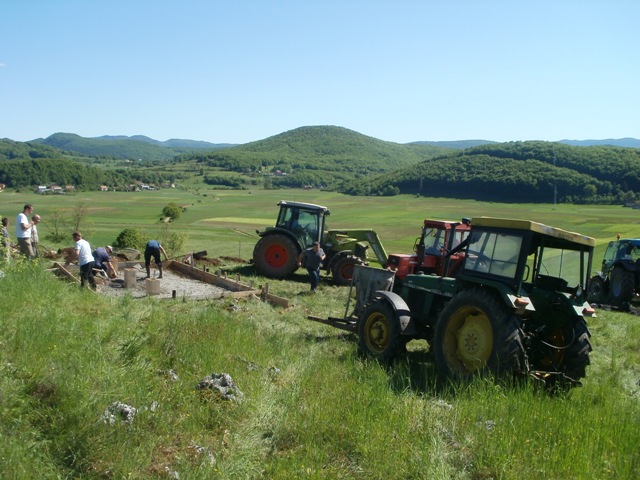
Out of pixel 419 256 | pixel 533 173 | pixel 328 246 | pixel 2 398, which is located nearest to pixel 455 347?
pixel 2 398

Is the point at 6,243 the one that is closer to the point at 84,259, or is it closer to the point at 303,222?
the point at 84,259

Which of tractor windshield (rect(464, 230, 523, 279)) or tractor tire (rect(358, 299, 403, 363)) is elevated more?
tractor windshield (rect(464, 230, 523, 279))

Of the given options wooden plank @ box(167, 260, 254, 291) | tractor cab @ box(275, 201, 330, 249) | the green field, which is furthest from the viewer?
the green field

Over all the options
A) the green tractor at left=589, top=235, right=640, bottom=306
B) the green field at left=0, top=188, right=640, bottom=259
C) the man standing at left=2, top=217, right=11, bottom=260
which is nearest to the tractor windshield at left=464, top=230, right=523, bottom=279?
the man standing at left=2, top=217, right=11, bottom=260

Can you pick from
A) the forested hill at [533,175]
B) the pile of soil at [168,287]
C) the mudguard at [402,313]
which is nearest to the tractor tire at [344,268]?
the pile of soil at [168,287]

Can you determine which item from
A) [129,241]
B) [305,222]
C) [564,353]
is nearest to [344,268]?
[305,222]

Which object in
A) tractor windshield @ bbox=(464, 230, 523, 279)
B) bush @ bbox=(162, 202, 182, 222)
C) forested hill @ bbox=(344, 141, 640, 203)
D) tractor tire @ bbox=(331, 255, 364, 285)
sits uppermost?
forested hill @ bbox=(344, 141, 640, 203)

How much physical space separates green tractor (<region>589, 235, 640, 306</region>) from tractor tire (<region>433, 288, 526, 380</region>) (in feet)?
35.5

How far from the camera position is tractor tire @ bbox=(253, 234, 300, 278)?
16938 millimetres

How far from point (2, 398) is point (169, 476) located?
1635mm

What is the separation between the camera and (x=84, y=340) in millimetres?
6375

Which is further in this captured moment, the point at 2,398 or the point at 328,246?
the point at 328,246

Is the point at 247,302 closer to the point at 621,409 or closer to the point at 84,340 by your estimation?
the point at 84,340

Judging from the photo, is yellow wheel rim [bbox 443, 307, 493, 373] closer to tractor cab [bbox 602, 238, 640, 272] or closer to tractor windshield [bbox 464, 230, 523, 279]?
tractor windshield [bbox 464, 230, 523, 279]
